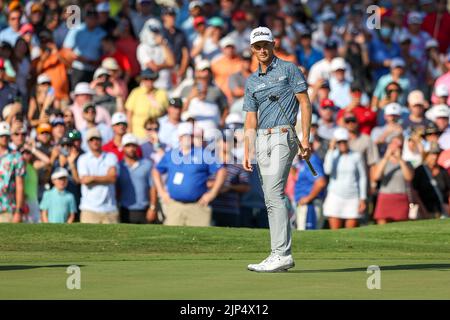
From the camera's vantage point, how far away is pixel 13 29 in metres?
22.9

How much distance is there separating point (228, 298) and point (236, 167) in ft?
34.6

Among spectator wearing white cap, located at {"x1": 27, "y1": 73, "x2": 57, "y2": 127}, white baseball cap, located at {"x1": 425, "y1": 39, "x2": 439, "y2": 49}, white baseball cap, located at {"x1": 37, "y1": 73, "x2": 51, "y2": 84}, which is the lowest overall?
spectator wearing white cap, located at {"x1": 27, "y1": 73, "x2": 57, "y2": 127}

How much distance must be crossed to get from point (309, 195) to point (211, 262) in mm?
7203

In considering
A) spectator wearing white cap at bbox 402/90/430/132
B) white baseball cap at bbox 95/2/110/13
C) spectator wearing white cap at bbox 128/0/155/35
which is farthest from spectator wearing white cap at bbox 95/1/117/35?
spectator wearing white cap at bbox 402/90/430/132

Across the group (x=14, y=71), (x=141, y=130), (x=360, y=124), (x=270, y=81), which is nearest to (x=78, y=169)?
(x=141, y=130)

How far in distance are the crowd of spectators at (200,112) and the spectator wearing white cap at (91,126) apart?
0.12ft

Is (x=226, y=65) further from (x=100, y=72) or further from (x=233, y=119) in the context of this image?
(x=233, y=119)

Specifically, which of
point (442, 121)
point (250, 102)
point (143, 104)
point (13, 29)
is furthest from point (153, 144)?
point (250, 102)

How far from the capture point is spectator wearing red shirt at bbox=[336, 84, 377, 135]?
2128 cm

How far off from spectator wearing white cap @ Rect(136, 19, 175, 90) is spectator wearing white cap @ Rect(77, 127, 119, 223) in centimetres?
415

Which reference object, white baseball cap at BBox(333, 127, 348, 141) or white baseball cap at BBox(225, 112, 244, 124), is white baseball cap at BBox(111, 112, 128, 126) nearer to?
white baseball cap at BBox(225, 112, 244, 124)

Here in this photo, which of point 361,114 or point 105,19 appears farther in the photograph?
point 105,19

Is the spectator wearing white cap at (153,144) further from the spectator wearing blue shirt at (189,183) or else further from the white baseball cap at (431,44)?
the white baseball cap at (431,44)

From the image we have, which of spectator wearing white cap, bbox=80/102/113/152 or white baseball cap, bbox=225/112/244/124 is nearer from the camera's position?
white baseball cap, bbox=225/112/244/124
